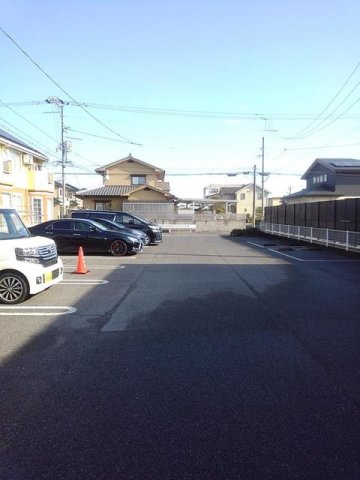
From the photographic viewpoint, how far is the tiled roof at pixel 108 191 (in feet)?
139

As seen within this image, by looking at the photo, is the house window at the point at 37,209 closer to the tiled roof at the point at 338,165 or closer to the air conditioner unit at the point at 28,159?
the air conditioner unit at the point at 28,159

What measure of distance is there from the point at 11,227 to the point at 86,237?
7.20 meters

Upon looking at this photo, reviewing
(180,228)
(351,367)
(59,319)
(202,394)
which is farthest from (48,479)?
(180,228)

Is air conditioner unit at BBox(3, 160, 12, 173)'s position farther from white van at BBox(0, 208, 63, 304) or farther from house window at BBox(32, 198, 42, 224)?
white van at BBox(0, 208, 63, 304)

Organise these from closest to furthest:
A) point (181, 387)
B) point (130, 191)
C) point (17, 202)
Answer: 1. point (181, 387)
2. point (17, 202)
3. point (130, 191)

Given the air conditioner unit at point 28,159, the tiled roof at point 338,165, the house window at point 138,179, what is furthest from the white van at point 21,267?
the house window at point 138,179

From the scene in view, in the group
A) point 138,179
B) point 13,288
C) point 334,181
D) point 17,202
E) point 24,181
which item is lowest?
point 13,288

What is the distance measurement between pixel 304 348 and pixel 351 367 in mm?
689

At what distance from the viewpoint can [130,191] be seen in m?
42.4

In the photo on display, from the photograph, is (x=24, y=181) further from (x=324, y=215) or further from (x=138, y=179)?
(x=138, y=179)

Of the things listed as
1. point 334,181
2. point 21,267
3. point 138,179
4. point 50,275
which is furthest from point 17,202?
point 334,181

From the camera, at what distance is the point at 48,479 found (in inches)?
98.9

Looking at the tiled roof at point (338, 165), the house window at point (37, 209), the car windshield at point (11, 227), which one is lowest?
the car windshield at point (11, 227)

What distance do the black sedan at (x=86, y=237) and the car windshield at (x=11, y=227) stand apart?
6819mm
